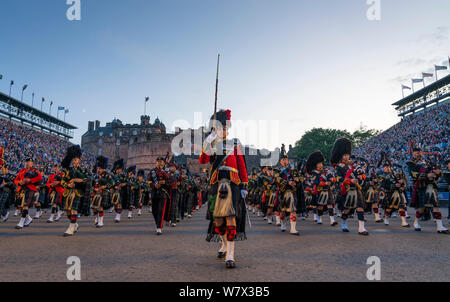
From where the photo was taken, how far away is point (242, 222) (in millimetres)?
5656

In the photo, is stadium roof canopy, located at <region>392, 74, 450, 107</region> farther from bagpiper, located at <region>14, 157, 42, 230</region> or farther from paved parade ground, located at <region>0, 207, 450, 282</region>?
bagpiper, located at <region>14, 157, 42, 230</region>

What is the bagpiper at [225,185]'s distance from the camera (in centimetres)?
528

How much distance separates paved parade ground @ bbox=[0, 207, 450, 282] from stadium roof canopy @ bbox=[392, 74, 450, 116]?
1932 inches

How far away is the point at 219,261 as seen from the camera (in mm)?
5297

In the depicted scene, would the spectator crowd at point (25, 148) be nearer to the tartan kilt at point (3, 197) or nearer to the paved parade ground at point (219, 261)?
the tartan kilt at point (3, 197)

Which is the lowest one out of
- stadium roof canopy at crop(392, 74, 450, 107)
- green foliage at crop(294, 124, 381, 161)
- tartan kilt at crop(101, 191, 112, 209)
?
tartan kilt at crop(101, 191, 112, 209)

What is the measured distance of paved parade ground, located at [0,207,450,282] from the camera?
422cm

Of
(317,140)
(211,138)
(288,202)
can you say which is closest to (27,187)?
(211,138)

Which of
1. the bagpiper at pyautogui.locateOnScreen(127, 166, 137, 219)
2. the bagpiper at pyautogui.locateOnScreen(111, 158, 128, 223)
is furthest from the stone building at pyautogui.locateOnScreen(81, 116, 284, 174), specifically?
the bagpiper at pyautogui.locateOnScreen(111, 158, 128, 223)

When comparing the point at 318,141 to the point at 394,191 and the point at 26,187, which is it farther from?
the point at 26,187

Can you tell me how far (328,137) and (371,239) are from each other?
60.3m

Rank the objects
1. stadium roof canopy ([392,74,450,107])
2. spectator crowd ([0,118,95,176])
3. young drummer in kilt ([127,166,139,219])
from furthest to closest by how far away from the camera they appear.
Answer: stadium roof canopy ([392,74,450,107]) → spectator crowd ([0,118,95,176]) → young drummer in kilt ([127,166,139,219])
